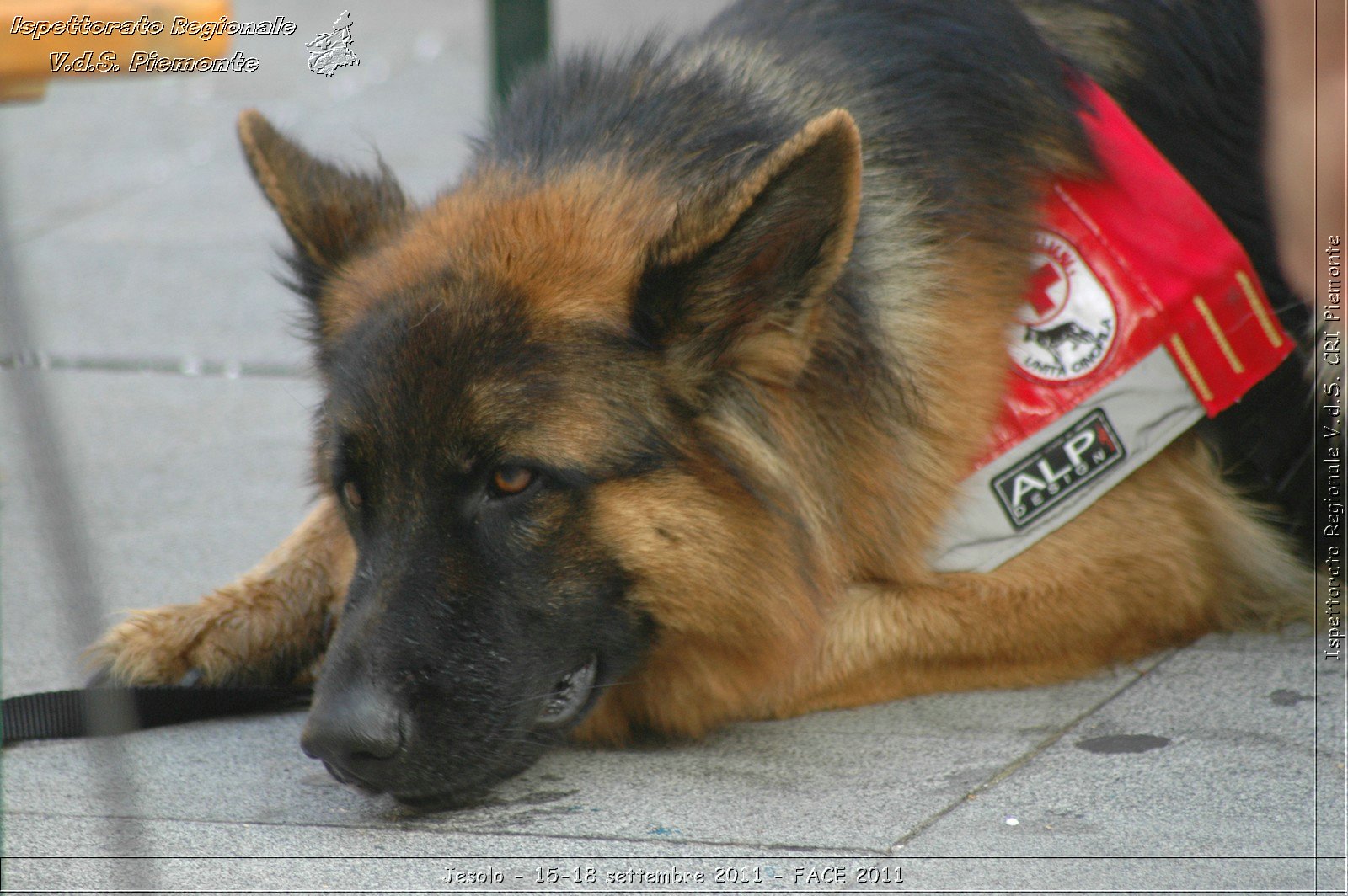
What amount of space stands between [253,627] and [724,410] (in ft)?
4.21

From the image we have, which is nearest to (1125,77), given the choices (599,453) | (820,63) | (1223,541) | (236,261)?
(820,63)

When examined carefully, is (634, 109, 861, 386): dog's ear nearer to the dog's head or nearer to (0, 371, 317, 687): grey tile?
the dog's head

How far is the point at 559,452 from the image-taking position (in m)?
2.57

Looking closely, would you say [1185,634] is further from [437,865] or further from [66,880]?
[66,880]

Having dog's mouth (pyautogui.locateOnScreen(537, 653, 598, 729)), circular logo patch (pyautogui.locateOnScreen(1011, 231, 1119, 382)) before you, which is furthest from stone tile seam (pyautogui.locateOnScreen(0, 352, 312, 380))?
circular logo patch (pyautogui.locateOnScreen(1011, 231, 1119, 382))

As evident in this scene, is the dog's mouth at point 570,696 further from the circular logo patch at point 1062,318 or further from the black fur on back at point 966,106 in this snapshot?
the circular logo patch at point 1062,318

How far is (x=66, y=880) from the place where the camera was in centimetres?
→ 230

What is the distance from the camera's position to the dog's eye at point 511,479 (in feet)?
8.43

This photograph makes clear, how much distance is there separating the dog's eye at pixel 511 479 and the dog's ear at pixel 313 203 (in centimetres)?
79

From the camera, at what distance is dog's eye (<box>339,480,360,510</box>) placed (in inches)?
106

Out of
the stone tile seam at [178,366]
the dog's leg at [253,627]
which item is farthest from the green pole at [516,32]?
the dog's leg at [253,627]

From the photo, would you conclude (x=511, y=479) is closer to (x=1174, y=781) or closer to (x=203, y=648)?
(x=203, y=648)

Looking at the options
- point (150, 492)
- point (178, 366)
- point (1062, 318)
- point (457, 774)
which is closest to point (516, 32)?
point (178, 366)

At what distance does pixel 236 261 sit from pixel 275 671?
4.01 meters
